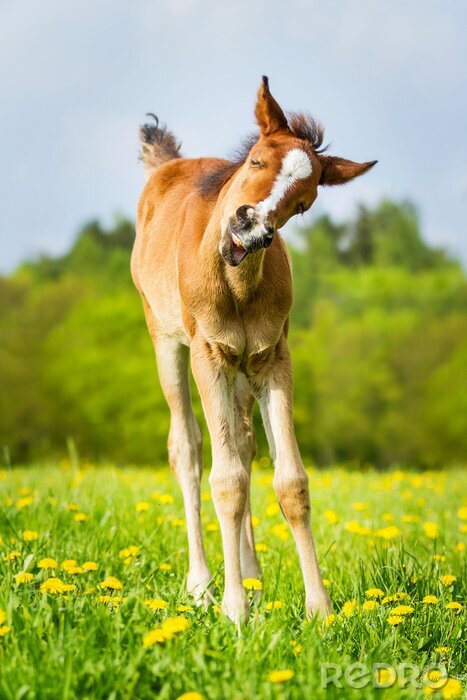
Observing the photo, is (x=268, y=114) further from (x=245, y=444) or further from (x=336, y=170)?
(x=245, y=444)

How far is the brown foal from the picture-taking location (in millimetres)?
3429

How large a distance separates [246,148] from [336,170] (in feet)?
1.53

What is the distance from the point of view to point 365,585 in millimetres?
4109

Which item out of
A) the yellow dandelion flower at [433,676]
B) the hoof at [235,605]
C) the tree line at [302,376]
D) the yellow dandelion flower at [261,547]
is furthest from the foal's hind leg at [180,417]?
the tree line at [302,376]

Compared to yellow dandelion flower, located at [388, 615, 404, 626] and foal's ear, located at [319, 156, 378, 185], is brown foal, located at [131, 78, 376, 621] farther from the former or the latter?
yellow dandelion flower, located at [388, 615, 404, 626]

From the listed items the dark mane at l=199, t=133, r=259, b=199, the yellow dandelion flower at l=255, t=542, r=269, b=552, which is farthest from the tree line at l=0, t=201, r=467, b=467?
the dark mane at l=199, t=133, r=259, b=199

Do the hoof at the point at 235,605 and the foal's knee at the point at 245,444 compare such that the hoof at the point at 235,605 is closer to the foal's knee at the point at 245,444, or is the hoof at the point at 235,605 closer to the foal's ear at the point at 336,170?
the foal's knee at the point at 245,444

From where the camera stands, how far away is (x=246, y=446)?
457cm

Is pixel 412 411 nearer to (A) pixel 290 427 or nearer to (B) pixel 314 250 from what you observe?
(B) pixel 314 250

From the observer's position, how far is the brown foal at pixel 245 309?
3.43 m

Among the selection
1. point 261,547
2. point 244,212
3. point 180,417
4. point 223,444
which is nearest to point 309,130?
point 244,212

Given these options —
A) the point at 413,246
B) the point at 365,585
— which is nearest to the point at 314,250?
the point at 413,246

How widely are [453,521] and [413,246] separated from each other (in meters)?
39.7

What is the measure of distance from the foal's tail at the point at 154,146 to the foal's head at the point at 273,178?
2.02 metres
